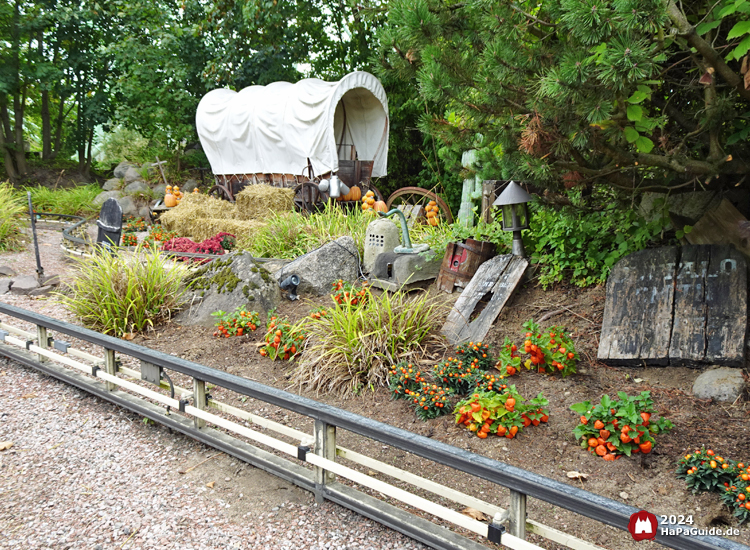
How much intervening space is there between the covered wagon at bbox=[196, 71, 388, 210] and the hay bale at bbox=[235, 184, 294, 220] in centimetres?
39

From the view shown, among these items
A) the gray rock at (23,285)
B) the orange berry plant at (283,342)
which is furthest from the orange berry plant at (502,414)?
the gray rock at (23,285)

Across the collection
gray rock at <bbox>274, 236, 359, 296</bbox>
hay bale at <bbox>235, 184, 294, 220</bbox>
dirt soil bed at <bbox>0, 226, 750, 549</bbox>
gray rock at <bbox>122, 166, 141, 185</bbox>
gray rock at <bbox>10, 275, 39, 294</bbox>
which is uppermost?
gray rock at <bbox>122, 166, 141, 185</bbox>

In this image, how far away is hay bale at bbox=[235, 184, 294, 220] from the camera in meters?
9.76

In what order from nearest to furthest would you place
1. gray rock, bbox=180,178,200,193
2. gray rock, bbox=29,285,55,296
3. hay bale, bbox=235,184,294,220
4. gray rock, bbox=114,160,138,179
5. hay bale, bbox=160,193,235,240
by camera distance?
1. gray rock, bbox=29,285,55,296
2. hay bale, bbox=160,193,235,240
3. hay bale, bbox=235,184,294,220
4. gray rock, bbox=180,178,200,193
5. gray rock, bbox=114,160,138,179

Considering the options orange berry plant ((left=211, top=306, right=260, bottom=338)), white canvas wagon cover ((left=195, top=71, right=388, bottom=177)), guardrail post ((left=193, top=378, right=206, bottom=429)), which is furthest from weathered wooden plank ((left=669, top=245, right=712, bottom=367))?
white canvas wagon cover ((left=195, top=71, right=388, bottom=177))

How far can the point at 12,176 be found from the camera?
52.0ft

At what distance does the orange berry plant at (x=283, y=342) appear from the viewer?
4.05 m

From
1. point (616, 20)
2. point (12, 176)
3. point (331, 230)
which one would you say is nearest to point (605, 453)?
point (616, 20)

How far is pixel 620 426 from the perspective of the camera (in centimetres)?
256

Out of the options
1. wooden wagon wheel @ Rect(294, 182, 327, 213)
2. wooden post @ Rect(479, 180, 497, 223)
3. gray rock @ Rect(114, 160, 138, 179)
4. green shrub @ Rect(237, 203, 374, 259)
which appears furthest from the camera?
gray rock @ Rect(114, 160, 138, 179)

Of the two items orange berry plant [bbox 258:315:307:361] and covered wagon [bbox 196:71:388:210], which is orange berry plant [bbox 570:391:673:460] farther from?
covered wagon [bbox 196:71:388:210]

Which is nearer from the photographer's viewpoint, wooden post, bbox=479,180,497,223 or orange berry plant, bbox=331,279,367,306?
orange berry plant, bbox=331,279,367,306

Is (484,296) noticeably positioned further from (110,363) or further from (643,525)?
(643,525)

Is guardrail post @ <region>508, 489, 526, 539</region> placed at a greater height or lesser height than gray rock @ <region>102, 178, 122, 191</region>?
lesser
